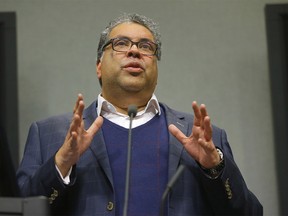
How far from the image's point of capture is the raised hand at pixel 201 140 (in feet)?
7.55

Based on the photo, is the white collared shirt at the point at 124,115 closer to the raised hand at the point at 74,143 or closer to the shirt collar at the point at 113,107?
the shirt collar at the point at 113,107

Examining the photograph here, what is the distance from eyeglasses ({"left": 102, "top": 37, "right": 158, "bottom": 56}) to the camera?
2.72m

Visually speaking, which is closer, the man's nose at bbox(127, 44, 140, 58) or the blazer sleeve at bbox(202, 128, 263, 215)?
the blazer sleeve at bbox(202, 128, 263, 215)

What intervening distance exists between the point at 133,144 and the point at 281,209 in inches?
40.5

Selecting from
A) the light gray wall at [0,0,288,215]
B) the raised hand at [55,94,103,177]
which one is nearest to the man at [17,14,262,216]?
the raised hand at [55,94,103,177]

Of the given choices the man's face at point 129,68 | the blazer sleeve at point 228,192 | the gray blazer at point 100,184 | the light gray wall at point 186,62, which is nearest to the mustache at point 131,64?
the man's face at point 129,68

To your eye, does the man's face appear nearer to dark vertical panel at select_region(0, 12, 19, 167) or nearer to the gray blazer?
the gray blazer

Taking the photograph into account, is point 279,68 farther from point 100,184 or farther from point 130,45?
point 100,184

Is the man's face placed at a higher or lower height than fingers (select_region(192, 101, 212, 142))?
higher

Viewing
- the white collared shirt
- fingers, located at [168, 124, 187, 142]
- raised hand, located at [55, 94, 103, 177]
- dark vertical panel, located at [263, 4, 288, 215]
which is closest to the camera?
raised hand, located at [55, 94, 103, 177]

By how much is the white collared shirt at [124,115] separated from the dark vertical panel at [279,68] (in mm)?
853

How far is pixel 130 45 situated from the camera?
272cm

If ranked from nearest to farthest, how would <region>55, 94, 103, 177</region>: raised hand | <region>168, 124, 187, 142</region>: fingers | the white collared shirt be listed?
<region>55, 94, 103, 177</region>: raised hand < <region>168, 124, 187, 142</region>: fingers < the white collared shirt

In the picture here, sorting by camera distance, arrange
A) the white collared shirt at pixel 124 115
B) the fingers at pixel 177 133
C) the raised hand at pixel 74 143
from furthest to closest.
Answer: the white collared shirt at pixel 124 115, the fingers at pixel 177 133, the raised hand at pixel 74 143
